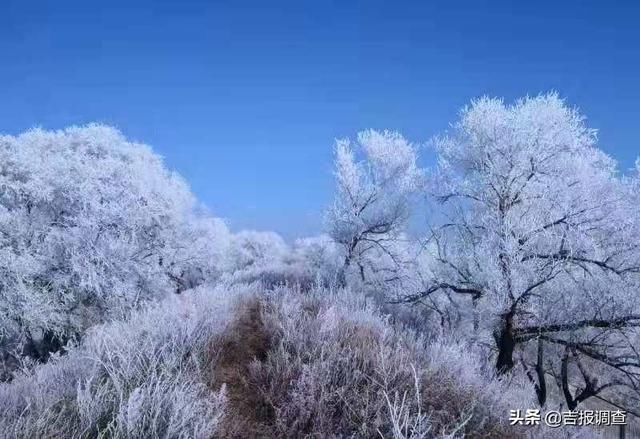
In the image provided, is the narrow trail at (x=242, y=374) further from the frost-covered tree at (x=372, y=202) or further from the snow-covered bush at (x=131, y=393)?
the frost-covered tree at (x=372, y=202)

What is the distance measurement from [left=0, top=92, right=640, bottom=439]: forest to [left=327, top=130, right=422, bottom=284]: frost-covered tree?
78 mm

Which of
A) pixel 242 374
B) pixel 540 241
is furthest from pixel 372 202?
pixel 242 374

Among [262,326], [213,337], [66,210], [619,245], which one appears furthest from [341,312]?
[66,210]

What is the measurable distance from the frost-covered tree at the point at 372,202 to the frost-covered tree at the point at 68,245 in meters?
7.30

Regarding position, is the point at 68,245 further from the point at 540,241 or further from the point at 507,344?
the point at 540,241

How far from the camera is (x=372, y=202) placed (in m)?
19.6

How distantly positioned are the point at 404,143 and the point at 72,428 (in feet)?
57.4

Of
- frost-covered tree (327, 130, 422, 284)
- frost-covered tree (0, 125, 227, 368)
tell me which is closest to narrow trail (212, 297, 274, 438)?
frost-covered tree (0, 125, 227, 368)

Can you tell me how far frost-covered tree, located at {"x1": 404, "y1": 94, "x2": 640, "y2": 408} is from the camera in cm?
1050

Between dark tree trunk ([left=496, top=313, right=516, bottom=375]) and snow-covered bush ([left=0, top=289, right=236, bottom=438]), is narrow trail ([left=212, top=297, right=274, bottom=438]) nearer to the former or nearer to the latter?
snow-covered bush ([left=0, top=289, right=236, bottom=438])

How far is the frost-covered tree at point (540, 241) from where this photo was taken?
10.5 m

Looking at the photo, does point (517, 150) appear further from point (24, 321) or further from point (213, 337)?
point (24, 321)

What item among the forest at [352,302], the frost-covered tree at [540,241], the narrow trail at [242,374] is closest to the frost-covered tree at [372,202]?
the forest at [352,302]

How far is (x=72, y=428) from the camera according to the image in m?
3.62
